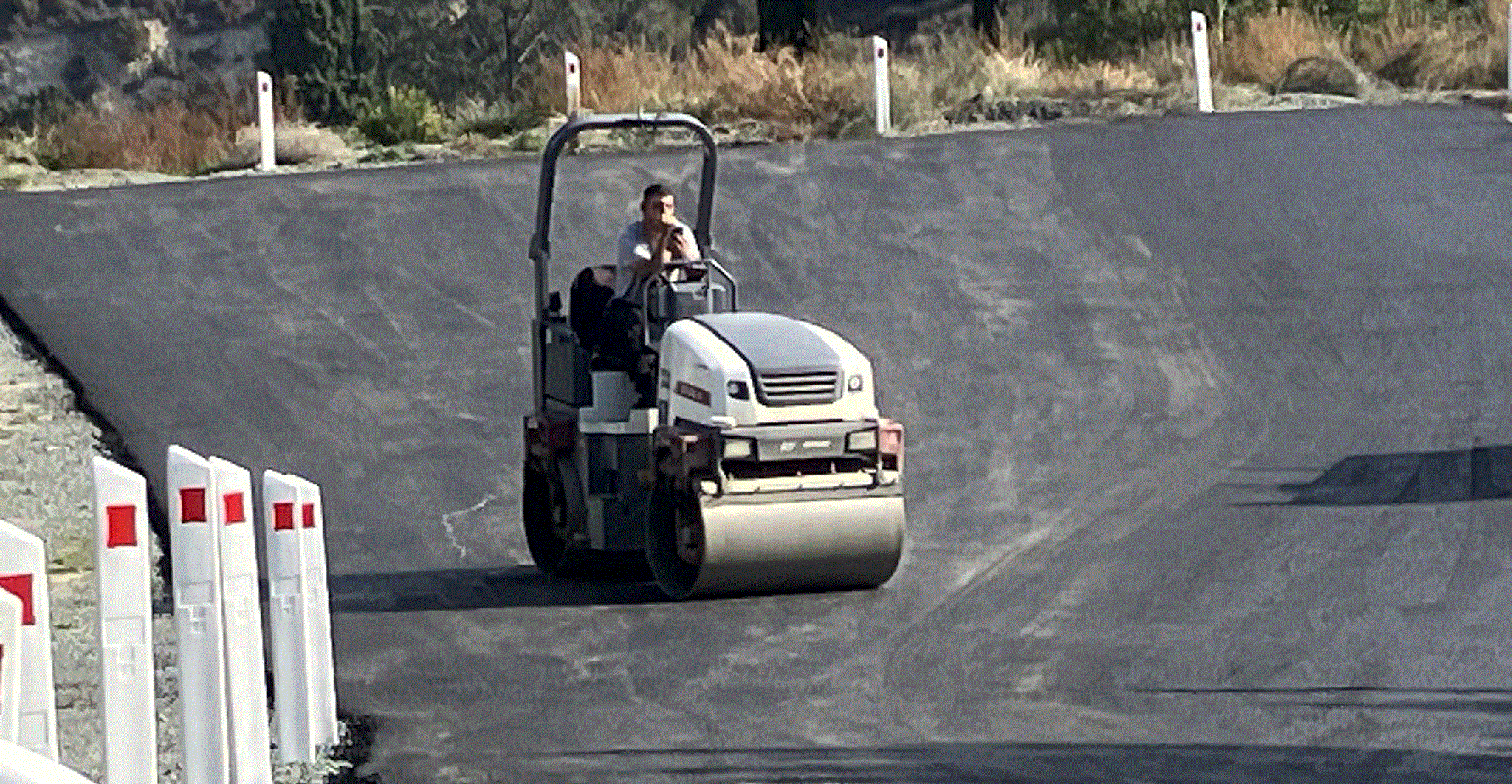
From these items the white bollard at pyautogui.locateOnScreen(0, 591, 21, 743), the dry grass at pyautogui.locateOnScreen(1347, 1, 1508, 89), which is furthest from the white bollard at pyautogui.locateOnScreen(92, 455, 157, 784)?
the dry grass at pyautogui.locateOnScreen(1347, 1, 1508, 89)

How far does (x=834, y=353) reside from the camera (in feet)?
42.2

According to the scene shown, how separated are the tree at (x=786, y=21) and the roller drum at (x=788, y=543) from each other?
73.4 ft

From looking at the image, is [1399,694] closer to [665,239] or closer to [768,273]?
[665,239]

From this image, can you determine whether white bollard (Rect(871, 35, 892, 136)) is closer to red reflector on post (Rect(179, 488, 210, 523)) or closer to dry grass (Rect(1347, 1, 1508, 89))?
dry grass (Rect(1347, 1, 1508, 89))

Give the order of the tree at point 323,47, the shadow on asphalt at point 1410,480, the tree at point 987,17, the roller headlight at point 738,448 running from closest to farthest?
1. the roller headlight at point 738,448
2. the shadow on asphalt at point 1410,480
3. the tree at point 987,17
4. the tree at point 323,47

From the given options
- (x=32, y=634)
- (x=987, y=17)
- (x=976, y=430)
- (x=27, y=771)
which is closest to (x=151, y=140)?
(x=987, y=17)

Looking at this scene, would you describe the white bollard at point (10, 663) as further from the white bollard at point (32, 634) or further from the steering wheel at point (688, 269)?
the steering wheel at point (688, 269)

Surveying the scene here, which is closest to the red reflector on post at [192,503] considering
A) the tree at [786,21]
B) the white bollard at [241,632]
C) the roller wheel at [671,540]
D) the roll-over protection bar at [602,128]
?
the white bollard at [241,632]

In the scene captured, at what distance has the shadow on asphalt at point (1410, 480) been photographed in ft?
48.1

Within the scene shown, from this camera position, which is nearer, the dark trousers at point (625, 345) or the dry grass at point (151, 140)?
the dark trousers at point (625, 345)

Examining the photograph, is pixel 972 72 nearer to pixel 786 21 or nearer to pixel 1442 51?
pixel 786 21

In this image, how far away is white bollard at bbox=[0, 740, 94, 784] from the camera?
13.2ft

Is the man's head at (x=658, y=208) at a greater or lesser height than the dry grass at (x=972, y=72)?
lesser

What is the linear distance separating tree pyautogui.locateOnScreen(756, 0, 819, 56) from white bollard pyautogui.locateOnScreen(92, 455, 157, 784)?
27123 millimetres
